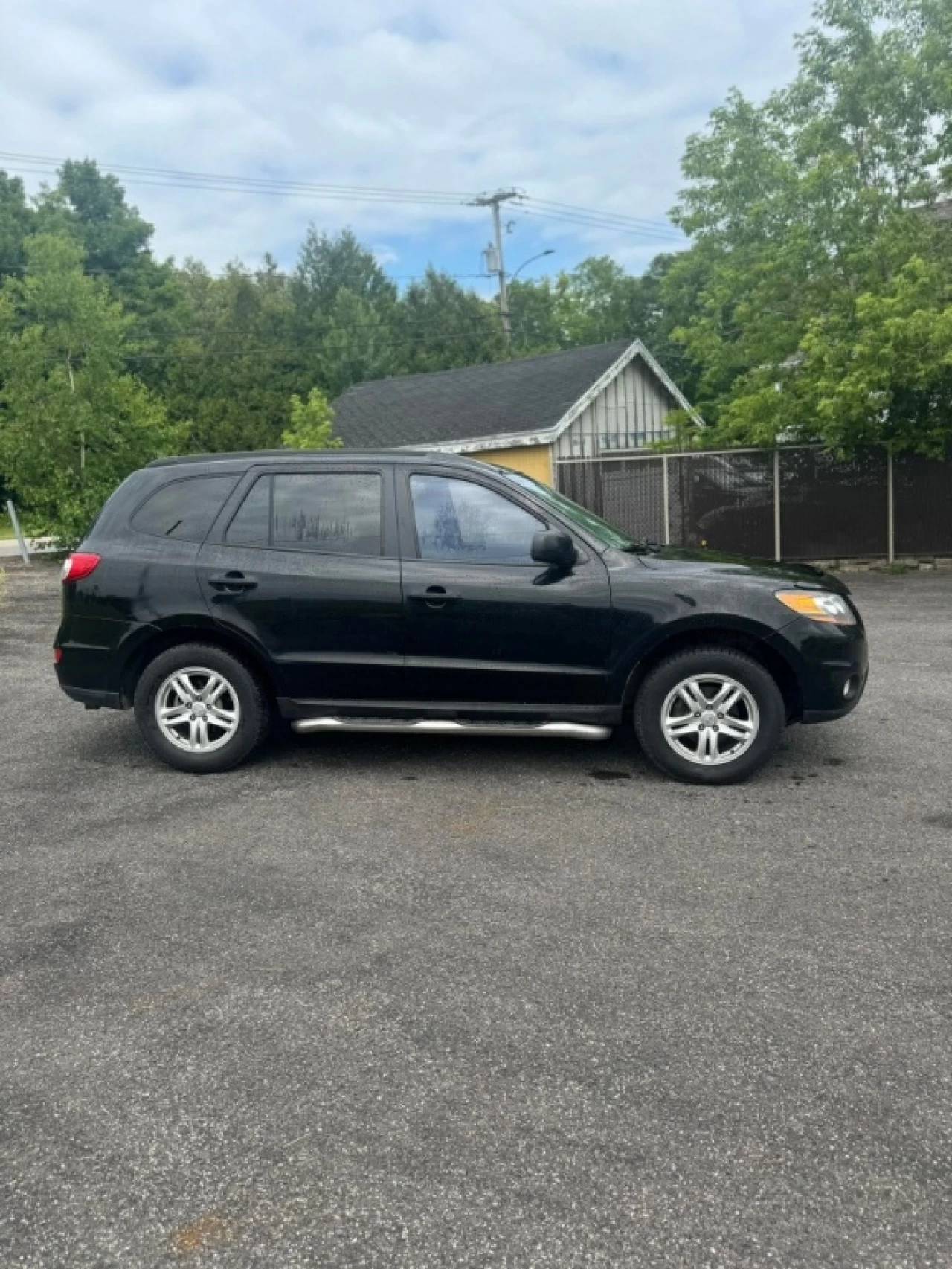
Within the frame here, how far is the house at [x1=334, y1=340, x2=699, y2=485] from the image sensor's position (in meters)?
23.5

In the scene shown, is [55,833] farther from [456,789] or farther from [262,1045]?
[262,1045]

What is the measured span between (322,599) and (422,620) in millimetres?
570

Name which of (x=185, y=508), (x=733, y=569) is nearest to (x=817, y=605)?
(x=733, y=569)

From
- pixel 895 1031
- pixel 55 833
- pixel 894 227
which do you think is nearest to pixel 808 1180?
pixel 895 1031

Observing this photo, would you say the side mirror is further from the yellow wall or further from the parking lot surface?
the yellow wall

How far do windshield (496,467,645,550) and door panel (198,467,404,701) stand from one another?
78cm

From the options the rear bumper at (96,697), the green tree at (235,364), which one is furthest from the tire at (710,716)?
the green tree at (235,364)

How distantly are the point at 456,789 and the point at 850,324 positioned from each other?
13.9 meters

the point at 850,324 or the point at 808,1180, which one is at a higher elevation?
the point at 850,324

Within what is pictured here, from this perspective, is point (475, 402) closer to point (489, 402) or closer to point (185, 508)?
point (489, 402)

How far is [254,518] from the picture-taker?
5910mm

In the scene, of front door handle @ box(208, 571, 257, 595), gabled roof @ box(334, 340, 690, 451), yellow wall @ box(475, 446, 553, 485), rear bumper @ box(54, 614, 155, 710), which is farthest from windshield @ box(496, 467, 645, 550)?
A: gabled roof @ box(334, 340, 690, 451)

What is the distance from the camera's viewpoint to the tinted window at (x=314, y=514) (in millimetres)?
5824

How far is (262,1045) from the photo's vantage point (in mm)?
3049
